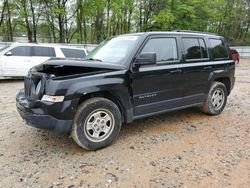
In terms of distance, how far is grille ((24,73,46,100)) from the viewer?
347 cm

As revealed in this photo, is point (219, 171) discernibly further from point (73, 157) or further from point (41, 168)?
point (41, 168)

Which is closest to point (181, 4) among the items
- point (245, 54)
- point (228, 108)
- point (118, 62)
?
point (245, 54)

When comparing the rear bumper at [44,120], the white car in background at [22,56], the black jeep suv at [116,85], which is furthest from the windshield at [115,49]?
the white car in background at [22,56]

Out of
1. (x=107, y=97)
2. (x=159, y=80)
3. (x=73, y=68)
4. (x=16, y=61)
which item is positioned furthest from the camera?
(x=16, y=61)

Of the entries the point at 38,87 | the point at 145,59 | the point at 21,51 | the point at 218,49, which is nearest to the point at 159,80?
the point at 145,59

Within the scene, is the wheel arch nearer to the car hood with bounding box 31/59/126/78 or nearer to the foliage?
the car hood with bounding box 31/59/126/78

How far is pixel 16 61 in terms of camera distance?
10.4 m

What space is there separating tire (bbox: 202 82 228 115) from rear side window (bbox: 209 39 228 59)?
2.06 feet

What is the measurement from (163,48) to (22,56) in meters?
7.91

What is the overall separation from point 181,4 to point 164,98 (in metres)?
32.9

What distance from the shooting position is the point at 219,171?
3258 millimetres

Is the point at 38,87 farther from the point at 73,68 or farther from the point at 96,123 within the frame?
the point at 96,123

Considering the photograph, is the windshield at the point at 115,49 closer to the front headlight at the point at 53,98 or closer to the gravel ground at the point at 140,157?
the front headlight at the point at 53,98

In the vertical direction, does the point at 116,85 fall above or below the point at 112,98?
above
